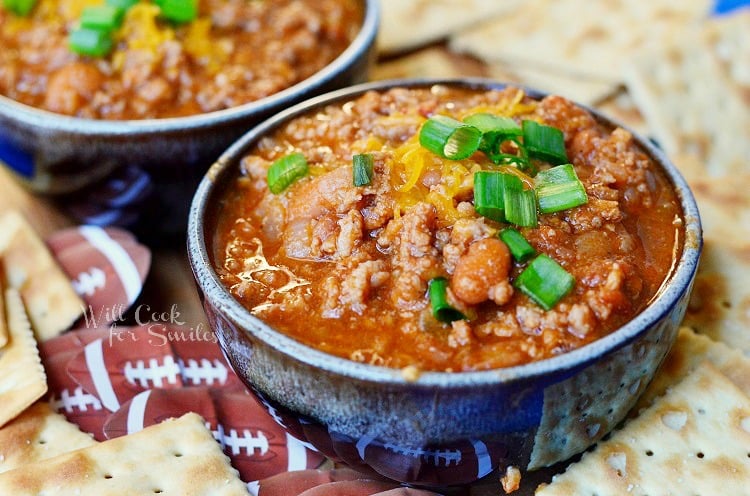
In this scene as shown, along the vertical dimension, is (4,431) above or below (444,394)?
below

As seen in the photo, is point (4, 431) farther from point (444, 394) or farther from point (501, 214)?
point (501, 214)

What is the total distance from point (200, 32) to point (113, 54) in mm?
383

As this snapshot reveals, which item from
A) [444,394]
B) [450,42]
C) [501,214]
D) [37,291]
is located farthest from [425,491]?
[450,42]

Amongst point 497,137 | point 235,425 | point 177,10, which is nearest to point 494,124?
point 497,137

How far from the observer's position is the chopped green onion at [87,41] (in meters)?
3.34

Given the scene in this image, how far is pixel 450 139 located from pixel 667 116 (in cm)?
213

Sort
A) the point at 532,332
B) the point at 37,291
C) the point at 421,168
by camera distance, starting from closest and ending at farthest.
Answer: the point at 532,332
the point at 421,168
the point at 37,291

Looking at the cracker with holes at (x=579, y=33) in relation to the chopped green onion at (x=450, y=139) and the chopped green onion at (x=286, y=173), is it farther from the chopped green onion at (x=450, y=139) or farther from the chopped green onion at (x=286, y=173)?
the chopped green onion at (x=286, y=173)

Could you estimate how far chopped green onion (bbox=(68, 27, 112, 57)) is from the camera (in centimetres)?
334

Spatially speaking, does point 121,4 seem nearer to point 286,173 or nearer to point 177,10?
point 177,10

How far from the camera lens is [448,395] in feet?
6.51

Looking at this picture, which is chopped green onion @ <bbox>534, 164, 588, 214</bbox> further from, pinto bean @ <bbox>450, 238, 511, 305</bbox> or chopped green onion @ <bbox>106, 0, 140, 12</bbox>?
chopped green onion @ <bbox>106, 0, 140, 12</bbox>

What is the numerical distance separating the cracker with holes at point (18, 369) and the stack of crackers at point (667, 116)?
150 cm

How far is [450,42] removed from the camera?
4.79 m
